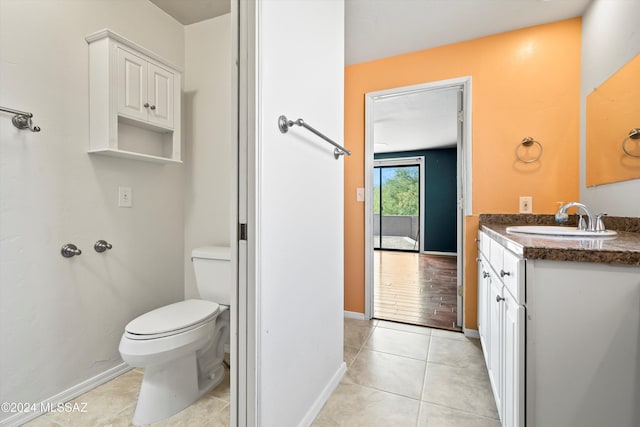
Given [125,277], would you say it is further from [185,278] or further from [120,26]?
[120,26]

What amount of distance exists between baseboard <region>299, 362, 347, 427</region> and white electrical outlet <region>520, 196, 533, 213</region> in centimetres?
166

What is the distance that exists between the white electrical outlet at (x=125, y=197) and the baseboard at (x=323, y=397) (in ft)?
5.20

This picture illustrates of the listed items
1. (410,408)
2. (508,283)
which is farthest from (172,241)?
(508,283)

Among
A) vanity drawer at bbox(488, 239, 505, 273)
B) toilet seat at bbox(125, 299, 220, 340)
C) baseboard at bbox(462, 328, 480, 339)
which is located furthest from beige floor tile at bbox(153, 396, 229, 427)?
baseboard at bbox(462, 328, 480, 339)

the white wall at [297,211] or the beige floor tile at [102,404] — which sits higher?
the white wall at [297,211]

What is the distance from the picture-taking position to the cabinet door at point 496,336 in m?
1.22

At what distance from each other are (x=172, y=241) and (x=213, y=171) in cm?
59

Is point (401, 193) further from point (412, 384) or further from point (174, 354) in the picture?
point (174, 354)

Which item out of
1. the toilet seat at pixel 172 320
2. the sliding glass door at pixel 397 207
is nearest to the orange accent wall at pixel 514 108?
the toilet seat at pixel 172 320

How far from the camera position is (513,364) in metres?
0.98

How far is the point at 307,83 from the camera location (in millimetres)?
1278

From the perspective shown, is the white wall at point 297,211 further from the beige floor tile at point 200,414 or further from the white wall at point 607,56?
the white wall at point 607,56

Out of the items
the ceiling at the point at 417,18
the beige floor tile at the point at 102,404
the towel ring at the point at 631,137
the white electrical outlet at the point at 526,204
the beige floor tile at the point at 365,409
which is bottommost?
the beige floor tile at the point at 102,404

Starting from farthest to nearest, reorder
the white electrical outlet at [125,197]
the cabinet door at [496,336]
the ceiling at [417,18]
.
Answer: the ceiling at [417,18] < the white electrical outlet at [125,197] < the cabinet door at [496,336]
